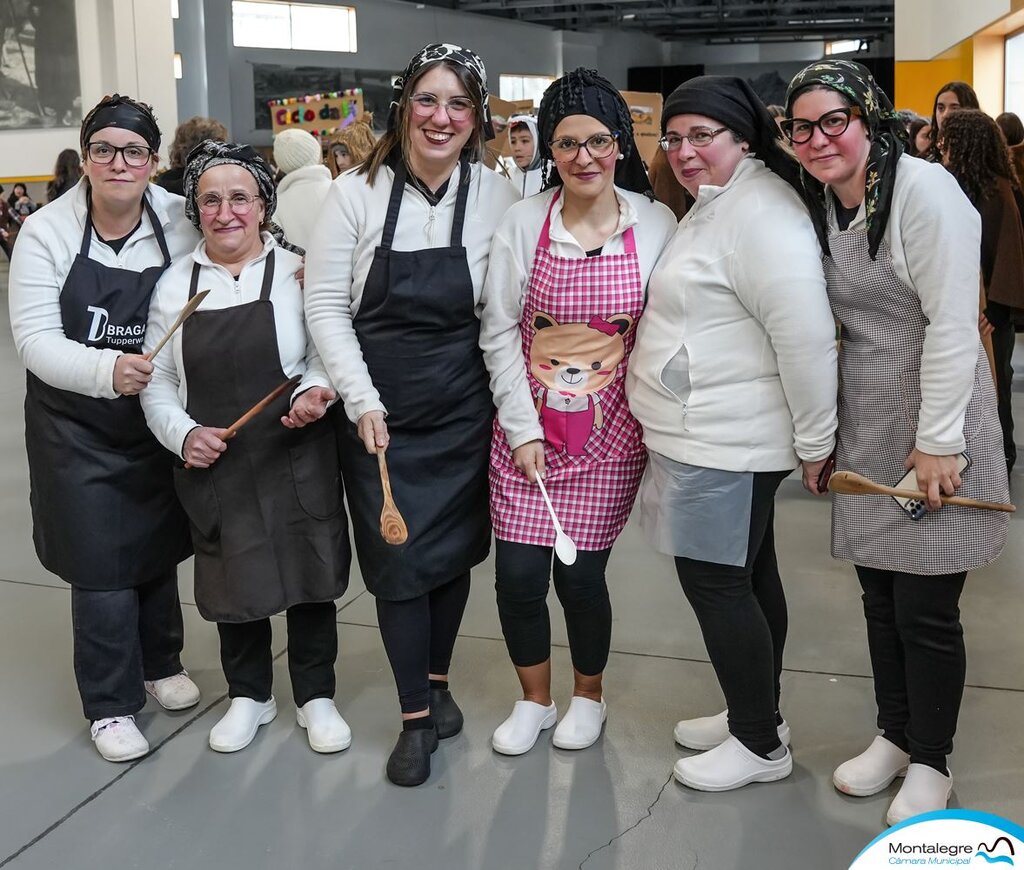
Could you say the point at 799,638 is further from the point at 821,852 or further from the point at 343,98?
the point at 343,98

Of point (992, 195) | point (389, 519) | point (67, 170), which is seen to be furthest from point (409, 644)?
point (67, 170)

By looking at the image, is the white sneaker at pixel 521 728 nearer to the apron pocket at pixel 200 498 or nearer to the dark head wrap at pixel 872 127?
the apron pocket at pixel 200 498

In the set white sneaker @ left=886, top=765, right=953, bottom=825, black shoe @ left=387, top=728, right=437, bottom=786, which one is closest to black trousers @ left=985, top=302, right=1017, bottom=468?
white sneaker @ left=886, top=765, right=953, bottom=825

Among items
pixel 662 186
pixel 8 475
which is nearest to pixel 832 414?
pixel 662 186

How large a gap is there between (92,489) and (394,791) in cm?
93

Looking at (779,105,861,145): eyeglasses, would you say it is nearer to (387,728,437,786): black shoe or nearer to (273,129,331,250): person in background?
(387,728,437,786): black shoe

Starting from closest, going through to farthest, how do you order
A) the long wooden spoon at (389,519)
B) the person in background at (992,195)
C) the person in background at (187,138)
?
1. the long wooden spoon at (389,519)
2. the person in background at (992,195)
3. the person in background at (187,138)

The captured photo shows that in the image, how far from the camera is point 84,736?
2.64 m

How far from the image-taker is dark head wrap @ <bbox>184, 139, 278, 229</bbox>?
2395 mm

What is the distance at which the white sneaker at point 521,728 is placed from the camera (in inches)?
97.7

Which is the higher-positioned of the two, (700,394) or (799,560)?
(700,394)

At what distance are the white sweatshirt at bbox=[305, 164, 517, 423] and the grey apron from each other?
2.46 ft

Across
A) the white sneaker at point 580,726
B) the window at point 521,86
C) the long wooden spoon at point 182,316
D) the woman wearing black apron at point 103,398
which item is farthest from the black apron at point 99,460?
the window at point 521,86

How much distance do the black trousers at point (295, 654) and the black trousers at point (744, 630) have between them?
0.85 meters
